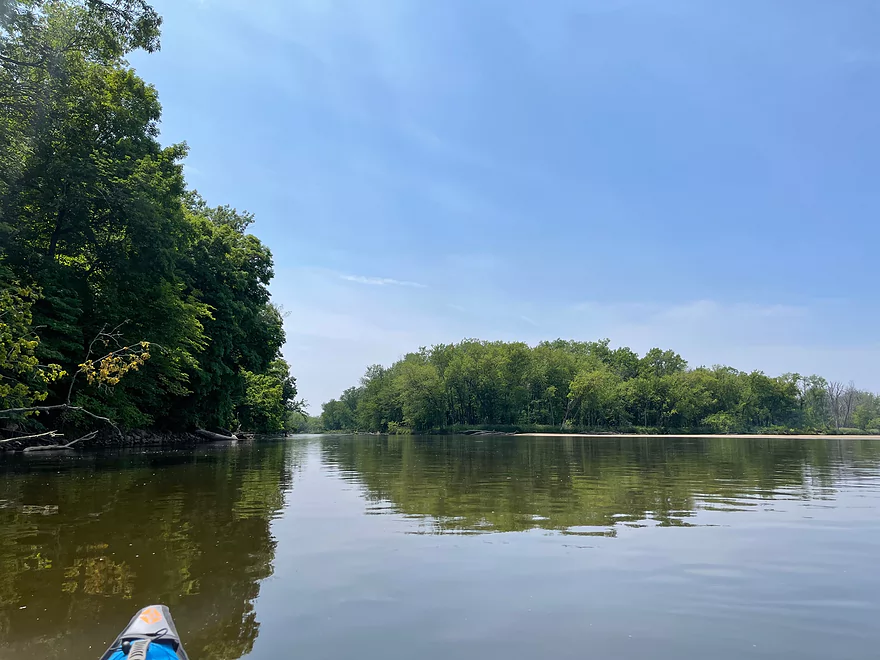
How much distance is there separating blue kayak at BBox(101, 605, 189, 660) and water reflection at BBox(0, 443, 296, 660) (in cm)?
51

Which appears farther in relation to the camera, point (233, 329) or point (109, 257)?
point (233, 329)

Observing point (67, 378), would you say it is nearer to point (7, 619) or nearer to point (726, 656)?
point (7, 619)

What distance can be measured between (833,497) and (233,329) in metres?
32.7

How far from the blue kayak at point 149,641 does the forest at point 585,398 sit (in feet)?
309

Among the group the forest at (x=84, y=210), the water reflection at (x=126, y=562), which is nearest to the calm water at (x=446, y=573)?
the water reflection at (x=126, y=562)

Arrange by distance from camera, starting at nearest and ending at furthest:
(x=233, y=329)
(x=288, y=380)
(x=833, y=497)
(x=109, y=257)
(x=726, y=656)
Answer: (x=726, y=656) → (x=833, y=497) → (x=109, y=257) → (x=233, y=329) → (x=288, y=380)

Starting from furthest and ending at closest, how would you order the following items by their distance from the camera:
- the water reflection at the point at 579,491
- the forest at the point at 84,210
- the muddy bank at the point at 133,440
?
1. the muddy bank at the point at 133,440
2. the forest at the point at 84,210
3. the water reflection at the point at 579,491

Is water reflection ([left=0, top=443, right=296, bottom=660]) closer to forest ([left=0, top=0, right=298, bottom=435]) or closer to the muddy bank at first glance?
forest ([left=0, top=0, right=298, bottom=435])

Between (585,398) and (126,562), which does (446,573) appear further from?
(585,398)

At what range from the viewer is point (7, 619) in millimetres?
4941

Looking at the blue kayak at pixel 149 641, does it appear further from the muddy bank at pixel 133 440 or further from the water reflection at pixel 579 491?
the muddy bank at pixel 133 440

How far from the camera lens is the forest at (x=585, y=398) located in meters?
99.2

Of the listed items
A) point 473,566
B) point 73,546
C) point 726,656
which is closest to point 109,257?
point 73,546

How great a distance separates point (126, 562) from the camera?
6820 mm
